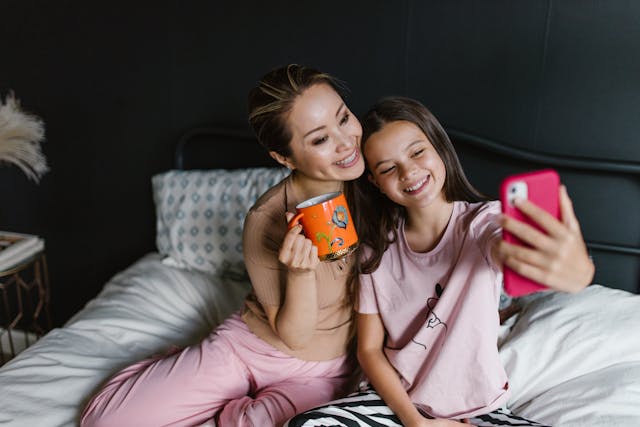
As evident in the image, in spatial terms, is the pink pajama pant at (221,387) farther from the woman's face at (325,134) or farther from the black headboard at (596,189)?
the black headboard at (596,189)

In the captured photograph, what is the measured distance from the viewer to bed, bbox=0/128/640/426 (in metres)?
1.26

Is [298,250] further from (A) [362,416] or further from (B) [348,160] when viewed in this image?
(A) [362,416]

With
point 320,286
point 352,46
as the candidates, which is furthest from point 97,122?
point 320,286

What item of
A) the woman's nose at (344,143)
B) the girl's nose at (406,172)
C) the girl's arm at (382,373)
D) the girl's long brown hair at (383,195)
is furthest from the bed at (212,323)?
the woman's nose at (344,143)

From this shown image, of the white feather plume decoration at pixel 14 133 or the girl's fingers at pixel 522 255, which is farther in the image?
the white feather plume decoration at pixel 14 133

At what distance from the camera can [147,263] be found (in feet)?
6.69

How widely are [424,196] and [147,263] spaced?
124 cm

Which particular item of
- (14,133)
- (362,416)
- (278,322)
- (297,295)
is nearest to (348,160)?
(297,295)

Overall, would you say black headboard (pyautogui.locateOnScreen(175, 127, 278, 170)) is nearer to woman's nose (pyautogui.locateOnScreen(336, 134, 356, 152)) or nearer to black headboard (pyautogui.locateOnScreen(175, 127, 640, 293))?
black headboard (pyautogui.locateOnScreen(175, 127, 640, 293))

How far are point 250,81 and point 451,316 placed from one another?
1251mm

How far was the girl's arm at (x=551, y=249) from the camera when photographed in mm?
839

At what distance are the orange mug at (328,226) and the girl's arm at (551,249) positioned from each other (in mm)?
309

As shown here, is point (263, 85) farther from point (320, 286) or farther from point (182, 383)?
point (182, 383)

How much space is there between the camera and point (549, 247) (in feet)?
2.77
